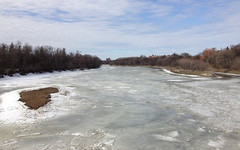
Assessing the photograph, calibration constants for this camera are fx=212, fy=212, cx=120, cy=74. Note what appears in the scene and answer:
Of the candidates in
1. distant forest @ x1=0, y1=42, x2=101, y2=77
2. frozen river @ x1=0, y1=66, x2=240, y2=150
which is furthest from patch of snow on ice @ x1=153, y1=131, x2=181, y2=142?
distant forest @ x1=0, y1=42, x2=101, y2=77

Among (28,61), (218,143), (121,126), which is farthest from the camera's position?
(28,61)

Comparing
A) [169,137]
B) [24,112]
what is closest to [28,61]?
[24,112]

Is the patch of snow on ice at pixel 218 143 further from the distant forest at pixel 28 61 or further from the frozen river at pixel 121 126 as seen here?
the distant forest at pixel 28 61

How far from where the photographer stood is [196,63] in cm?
5731

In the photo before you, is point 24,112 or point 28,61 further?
point 28,61

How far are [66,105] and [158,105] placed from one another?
214 inches

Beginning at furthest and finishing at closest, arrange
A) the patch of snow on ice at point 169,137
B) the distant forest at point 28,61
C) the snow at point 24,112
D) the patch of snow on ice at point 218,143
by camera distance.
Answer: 1. the distant forest at point 28,61
2. the snow at point 24,112
3. the patch of snow on ice at point 169,137
4. the patch of snow on ice at point 218,143

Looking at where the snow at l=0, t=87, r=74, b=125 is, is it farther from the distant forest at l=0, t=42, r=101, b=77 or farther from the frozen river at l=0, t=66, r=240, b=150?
the distant forest at l=0, t=42, r=101, b=77

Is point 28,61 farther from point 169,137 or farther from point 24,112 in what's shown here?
point 169,137

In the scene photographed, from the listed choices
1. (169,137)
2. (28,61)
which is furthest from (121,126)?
(28,61)

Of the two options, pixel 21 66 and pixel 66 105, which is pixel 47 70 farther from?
pixel 66 105

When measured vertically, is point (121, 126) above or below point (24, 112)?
below

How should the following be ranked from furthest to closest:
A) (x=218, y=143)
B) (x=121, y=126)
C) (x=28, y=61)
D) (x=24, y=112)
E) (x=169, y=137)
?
(x=28, y=61)
(x=24, y=112)
(x=121, y=126)
(x=169, y=137)
(x=218, y=143)

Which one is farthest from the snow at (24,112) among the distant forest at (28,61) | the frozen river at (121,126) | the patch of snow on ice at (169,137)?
the distant forest at (28,61)
